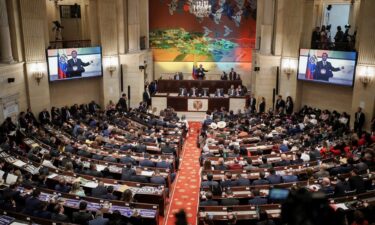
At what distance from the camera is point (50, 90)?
858 inches

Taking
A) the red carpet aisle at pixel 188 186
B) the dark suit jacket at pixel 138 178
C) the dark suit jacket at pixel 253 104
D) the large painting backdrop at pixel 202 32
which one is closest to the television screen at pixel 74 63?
the red carpet aisle at pixel 188 186

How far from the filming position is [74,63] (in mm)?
21859

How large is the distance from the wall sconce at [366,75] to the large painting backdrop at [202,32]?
13.1m

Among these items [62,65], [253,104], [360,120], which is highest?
[62,65]

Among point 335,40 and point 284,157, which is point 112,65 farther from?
point 284,157

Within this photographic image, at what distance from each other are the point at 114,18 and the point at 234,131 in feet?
34.9

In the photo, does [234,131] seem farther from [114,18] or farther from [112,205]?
[114,18]

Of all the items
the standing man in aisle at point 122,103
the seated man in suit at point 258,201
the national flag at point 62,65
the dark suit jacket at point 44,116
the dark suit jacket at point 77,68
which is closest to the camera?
the seated man in suit at point 258,201

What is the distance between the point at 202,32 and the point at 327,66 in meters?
12.7

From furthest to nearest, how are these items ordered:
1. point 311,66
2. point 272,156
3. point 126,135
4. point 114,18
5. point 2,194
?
1. point 114,18
2. point 311,66
3. point 126,135
4. point 272,156
5. point 2,194

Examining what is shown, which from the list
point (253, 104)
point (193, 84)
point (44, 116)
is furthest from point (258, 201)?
point (193, 84)

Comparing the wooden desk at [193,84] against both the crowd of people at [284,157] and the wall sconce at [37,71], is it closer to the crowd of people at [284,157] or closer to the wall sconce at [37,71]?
the crowd of people at [284,157]

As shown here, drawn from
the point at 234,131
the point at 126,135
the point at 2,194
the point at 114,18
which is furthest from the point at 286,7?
the point at 2,194

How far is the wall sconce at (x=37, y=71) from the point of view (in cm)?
1969
